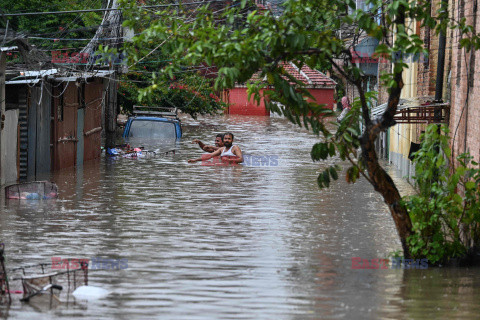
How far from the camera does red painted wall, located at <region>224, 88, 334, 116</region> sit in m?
55.7

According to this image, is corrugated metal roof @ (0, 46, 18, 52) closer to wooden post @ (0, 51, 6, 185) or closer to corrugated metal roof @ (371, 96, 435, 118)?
wooden post @ (0, 51, 6, 185)

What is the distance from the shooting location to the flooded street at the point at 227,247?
8445 mm

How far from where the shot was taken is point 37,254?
11.0 m

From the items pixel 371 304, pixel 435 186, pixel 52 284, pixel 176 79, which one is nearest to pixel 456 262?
pixel 435 186

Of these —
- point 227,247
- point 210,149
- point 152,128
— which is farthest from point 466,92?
point 152,128

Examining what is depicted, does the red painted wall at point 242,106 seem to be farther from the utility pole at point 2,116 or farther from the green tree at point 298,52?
the green tree at point 298,52

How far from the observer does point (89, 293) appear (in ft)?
28.4

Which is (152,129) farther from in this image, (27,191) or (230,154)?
(27,191)

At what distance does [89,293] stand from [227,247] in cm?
343

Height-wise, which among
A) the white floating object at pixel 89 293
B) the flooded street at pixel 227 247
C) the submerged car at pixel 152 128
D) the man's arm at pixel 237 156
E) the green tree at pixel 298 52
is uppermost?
the green tree at pixel 298 52

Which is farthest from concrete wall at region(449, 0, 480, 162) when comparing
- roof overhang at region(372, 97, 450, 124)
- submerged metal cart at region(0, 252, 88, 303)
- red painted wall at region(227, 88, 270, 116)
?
red painted wall at region(227, 88, 270, 116)

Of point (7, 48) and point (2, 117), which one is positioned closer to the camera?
point (7, 48)

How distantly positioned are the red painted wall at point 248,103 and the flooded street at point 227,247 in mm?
34328

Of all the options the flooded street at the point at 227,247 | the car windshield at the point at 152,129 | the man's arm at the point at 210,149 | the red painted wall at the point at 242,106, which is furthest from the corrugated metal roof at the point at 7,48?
the red painted wall at the point at 242,106
